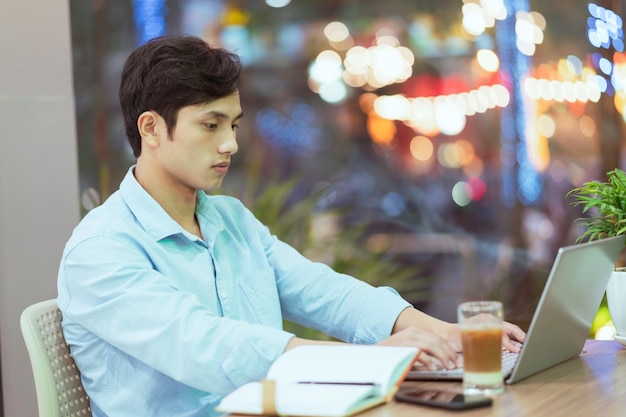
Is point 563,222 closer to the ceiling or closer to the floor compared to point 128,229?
closer to the floor

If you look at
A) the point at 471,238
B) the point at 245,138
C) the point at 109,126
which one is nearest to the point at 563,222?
the point at 471,238

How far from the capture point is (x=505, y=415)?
1.21m

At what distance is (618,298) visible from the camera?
1.72 metres

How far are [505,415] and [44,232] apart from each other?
201 centimetres

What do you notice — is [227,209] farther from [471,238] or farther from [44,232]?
[471,238]

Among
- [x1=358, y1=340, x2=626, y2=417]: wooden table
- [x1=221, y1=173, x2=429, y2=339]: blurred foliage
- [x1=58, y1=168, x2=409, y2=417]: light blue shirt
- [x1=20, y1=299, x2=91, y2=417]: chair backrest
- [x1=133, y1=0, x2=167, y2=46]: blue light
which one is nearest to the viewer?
[x1=358, y1=340, x2=626, y2=417]: wooden table

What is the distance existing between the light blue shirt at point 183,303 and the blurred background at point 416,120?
A: 231cm

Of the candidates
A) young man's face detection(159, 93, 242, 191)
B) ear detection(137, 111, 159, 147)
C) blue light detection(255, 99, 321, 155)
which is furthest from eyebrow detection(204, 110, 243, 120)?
blue light detection(255, 99, 321, 155)

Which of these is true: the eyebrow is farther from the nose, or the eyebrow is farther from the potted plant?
the potted plant

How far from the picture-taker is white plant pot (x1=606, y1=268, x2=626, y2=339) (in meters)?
1.71

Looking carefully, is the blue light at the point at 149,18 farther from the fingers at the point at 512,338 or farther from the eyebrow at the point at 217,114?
the fingers at the point at 512,338

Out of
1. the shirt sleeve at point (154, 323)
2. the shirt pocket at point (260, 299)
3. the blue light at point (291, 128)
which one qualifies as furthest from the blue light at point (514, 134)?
the shirt sleeve at point (154, 323)

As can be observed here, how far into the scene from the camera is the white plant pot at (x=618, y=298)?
1714 mm

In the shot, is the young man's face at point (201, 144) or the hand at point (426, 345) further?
the young man's face at point (201, 144)
